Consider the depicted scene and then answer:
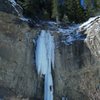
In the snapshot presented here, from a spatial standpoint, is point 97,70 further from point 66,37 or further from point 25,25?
point 25,25

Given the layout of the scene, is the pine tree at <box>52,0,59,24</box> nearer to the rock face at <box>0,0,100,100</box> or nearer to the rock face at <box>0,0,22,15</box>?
the rock face at <box>0,0,100,100</box>

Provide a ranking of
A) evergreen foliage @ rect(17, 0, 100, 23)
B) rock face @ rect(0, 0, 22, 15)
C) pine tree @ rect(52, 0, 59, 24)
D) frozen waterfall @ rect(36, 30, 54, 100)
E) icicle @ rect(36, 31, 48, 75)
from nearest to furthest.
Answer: frozen waterfall @ rect(36, 30, 54, 100) → icicle @ rect(36, 31, 48, 75) → rock face @ rect(0, 0, 22, 15) → evergreen foliage @ rect(17, 0, 100, 23) → pine tree @ rect(52, 0, 59, 24)

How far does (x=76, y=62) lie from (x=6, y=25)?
5.14 metres

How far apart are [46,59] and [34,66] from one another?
0.94 m

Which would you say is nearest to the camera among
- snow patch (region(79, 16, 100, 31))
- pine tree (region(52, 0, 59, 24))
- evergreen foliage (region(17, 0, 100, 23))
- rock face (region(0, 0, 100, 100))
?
rock face (region(0, 0, 100, 100))

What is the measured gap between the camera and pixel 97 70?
2225 centimetres

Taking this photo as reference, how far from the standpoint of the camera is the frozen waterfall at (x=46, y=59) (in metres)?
22.1

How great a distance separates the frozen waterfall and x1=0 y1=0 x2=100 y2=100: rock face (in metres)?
0.29

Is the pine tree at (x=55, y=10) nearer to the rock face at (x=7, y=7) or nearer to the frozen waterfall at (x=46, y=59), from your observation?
the frozen waterfall at (x=46, y=59)

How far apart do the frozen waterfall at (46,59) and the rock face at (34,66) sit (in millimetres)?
294

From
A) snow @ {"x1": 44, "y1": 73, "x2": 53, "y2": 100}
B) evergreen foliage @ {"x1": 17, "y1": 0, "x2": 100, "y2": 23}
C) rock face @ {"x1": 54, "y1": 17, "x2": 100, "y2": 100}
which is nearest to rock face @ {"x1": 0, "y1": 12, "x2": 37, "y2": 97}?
snow @ {"x1": 44, "y1": 73, "x2": 53, "y2": 100}

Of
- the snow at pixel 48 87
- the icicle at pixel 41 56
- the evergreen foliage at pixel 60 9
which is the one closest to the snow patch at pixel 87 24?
the icicle at pixel 41 56

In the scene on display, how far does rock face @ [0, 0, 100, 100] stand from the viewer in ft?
70.9

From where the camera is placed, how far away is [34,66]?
22375 millimetres
